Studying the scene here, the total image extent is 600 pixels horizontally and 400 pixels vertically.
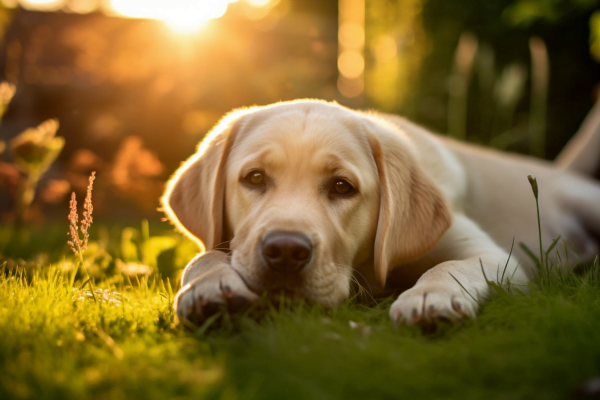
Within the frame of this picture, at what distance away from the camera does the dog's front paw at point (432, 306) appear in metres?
1.96

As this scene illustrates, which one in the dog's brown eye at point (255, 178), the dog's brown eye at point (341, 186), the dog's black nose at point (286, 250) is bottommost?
the dog's black nose at point (286, 250)

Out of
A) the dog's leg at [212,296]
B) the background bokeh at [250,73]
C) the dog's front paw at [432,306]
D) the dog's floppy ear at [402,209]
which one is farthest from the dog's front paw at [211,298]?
the background bokeh at [250,73]

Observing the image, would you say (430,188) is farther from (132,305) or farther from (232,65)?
(232,65)

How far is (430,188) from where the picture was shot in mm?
2879

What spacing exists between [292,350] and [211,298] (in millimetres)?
493

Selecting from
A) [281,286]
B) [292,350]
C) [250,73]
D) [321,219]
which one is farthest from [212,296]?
[250,73]

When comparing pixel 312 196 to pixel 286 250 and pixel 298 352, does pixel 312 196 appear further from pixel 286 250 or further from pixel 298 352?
pixel 298 352

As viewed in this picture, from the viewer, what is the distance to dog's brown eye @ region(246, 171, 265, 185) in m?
2.72

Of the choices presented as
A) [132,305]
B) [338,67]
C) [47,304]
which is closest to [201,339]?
[132,305]

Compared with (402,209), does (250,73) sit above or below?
above

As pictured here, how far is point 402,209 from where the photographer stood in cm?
279

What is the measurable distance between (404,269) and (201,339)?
143 cm

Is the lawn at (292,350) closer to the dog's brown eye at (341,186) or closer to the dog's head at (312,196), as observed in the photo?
the dog's head at (312,196)

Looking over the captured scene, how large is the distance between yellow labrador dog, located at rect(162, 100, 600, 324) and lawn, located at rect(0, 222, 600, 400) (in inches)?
4.8
